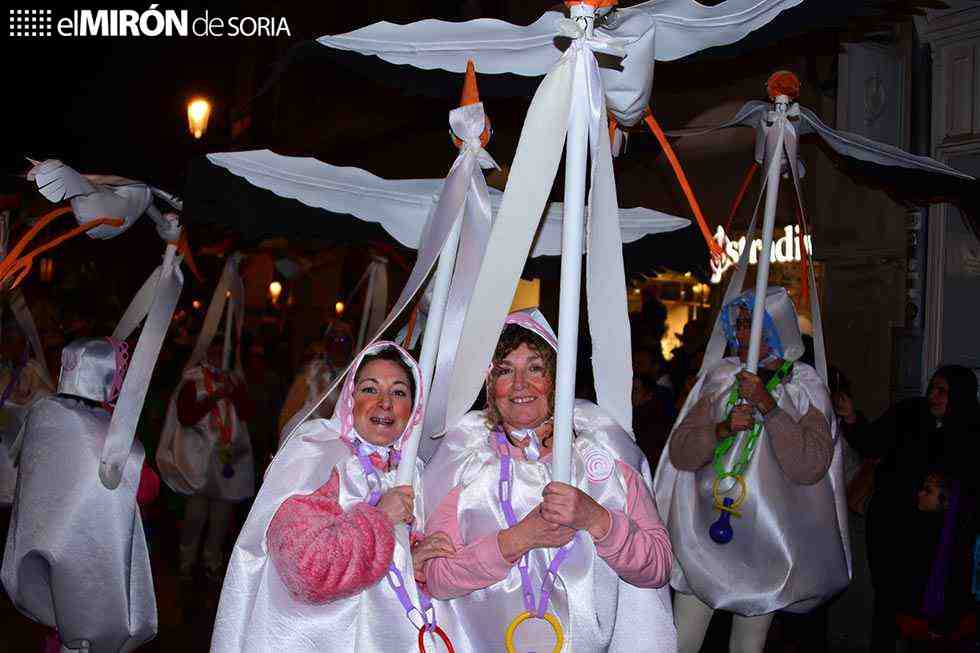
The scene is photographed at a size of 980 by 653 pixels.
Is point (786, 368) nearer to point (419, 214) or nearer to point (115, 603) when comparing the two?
point (419, 214)

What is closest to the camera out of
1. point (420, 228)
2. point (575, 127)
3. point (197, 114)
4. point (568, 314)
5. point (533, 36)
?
point (568, 314)

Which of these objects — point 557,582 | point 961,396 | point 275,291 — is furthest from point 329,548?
point 275,291

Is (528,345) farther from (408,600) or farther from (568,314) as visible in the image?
(408,600)

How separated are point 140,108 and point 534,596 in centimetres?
2200

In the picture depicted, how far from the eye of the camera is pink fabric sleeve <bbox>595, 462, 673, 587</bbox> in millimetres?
3195

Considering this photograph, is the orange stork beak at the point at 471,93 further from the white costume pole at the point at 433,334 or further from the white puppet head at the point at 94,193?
the white puppet head at the point at 94,193

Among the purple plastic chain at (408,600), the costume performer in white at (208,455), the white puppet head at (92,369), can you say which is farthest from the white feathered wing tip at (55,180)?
the costume performer in white at (208,455)

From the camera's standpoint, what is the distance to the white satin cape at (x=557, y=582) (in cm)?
339

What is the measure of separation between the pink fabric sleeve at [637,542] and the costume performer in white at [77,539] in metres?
2.88

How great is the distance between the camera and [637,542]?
328cm

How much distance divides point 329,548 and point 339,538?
1.7 inches

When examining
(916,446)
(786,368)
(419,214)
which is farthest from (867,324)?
(419,214)

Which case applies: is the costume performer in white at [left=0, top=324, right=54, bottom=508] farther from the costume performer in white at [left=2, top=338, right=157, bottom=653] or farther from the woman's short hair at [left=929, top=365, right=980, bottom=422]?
the woman's short hair at [left=929, top=365, right=980, bottom=422]

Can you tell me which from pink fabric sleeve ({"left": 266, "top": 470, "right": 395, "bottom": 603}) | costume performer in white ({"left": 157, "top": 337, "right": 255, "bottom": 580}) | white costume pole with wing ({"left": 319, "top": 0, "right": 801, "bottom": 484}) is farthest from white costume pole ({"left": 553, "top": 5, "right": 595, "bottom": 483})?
costume performer in white ({"left": 157, "top": 337, "right": 255, "bottom": 580})
